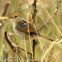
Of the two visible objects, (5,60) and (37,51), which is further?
(37,51)

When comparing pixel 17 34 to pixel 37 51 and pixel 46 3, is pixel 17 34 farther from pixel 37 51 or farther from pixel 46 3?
pixel 46 3

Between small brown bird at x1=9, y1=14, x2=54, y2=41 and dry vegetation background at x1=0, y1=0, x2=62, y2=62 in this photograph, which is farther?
small brown bird at x1=9, y1=14, x2=54, y2=41

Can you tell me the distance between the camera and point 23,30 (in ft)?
7.75

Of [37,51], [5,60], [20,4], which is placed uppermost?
[20,4]

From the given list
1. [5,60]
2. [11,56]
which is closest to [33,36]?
[11,56]

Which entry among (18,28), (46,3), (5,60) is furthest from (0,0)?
(5,60)

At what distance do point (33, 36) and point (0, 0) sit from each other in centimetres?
77

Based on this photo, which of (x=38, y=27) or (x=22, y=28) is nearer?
(x=38, y=27)

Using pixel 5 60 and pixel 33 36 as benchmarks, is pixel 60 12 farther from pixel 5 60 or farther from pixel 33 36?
pixel 5 60

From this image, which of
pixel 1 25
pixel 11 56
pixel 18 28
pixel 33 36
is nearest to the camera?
pixel 1 25

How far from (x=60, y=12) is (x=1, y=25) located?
105cm

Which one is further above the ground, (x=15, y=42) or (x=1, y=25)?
(x=1, y=25)

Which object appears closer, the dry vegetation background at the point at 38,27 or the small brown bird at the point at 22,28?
the dry vegetation background at the point at 38,27

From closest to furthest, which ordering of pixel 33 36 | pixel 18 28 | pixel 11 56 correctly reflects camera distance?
pixel 11 56
pixel 33 36
pixel 18 28
